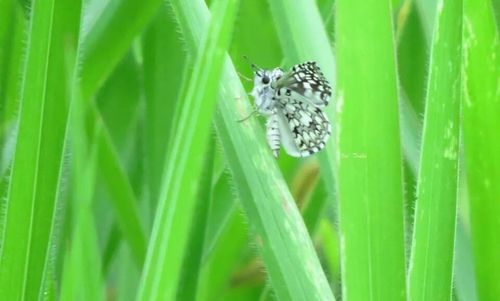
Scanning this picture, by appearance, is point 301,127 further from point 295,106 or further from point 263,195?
point 263,195

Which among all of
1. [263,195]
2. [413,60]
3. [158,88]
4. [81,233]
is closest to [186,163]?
[81,233]

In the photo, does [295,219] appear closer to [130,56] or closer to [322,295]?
[322,295]

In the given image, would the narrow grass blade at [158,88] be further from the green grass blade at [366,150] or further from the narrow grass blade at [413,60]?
the green grass blade at [366,150]

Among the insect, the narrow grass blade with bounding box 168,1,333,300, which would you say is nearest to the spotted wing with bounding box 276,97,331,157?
the insect

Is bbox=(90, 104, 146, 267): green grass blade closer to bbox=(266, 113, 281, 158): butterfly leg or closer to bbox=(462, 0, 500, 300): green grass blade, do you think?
bbox=(266, 113, 281, 158): butterfly leg

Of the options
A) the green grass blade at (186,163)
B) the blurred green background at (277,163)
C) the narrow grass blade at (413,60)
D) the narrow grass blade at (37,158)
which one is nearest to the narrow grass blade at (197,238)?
the blurred green background at (277,163)

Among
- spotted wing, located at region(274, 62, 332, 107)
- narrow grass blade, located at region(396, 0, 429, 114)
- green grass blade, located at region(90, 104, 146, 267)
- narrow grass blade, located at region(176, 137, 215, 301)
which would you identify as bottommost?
narrow grass blade, located at region(176, 137, 215, 301)
